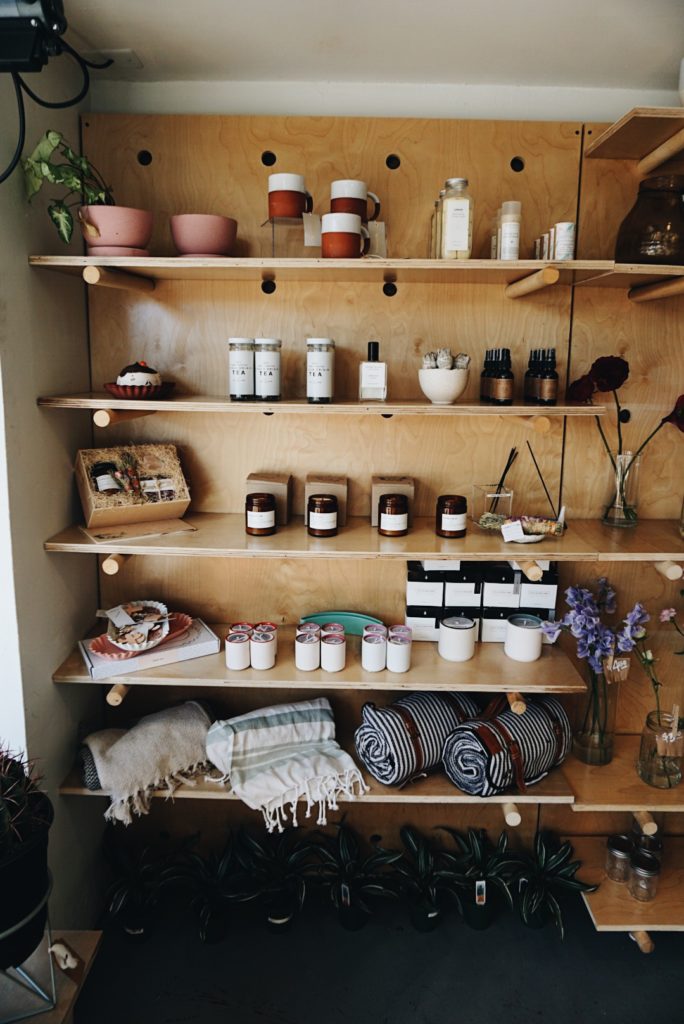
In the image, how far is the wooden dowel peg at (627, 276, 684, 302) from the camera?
1.84 meters

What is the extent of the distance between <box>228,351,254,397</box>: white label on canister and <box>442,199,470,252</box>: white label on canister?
566 mm

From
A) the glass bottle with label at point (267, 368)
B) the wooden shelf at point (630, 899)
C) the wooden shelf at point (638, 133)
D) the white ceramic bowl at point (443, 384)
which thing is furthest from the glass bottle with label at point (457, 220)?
the wooden shelf at point (630, 899)

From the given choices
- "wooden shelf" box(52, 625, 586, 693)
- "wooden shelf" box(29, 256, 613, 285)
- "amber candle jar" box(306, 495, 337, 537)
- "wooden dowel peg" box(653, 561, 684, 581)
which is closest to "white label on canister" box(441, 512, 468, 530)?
"amber candle jar" box(306, 495, 337, 537)

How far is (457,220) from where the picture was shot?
71.1 inches

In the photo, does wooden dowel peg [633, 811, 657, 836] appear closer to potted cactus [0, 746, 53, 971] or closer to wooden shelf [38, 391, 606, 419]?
wooden shelf [38, 391, 606, 419]

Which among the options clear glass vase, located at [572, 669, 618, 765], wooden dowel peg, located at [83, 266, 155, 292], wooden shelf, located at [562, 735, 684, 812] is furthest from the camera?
clear glass vase, located at [572, 669, 618, 765]

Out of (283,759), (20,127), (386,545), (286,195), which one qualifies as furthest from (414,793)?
(20,127)

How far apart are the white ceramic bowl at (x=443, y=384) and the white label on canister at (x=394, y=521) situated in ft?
1.03

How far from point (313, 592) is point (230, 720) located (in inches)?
17.3

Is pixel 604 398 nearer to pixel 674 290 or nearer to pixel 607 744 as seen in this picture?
pixel 674 290

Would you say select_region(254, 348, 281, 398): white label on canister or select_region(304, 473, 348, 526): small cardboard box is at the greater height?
select_region(254, 348, 281, 398): white label on canister

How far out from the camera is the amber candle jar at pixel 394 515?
200 centimetres

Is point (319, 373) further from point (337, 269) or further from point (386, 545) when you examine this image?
point (386, 545)

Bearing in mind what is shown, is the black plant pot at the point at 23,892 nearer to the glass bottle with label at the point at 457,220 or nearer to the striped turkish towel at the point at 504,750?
the striped turkish towel at the point at 504,750
